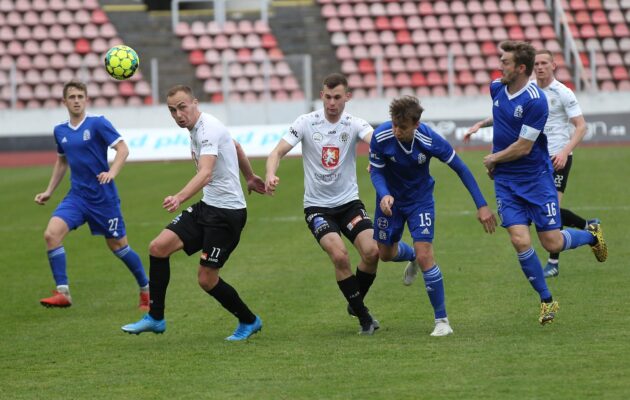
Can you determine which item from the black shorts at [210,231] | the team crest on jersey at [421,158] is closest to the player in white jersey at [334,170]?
the black shorts at [210,231]

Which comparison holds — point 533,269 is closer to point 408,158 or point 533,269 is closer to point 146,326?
point 408,158

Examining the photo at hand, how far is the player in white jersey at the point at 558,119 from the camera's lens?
10711 mm

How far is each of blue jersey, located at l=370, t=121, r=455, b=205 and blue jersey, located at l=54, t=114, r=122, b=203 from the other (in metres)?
3.20

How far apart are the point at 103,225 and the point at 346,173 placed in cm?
281

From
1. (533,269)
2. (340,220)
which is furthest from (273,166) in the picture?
Answer: (533,269)

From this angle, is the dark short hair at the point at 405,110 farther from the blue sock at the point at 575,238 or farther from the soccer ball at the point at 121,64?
the soccer ball at the point at 121,64

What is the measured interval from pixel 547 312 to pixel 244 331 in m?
2.30

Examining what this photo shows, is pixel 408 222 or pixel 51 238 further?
pixel 51 238

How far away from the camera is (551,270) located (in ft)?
35.6

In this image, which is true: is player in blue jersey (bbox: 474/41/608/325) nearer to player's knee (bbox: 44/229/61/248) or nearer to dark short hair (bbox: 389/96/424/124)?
dark short hair (bbox: 389/96/424/124)

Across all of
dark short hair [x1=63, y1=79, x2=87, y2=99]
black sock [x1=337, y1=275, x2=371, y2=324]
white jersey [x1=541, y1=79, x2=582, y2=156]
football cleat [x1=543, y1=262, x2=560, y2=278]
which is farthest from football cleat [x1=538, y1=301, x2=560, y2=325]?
dark short hair [x1=63, y1=79, x2=87, y2=99]

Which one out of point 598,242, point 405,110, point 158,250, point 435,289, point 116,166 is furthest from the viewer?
point 116,166

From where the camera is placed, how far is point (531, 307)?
918 cm

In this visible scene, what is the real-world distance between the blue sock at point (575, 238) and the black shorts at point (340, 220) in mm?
1638
